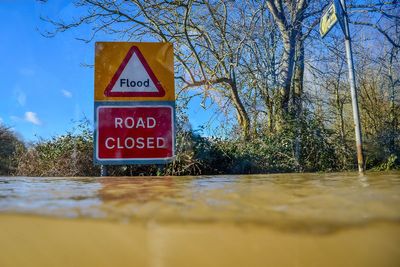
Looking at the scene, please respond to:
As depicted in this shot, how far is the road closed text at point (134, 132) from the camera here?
2.30 metres

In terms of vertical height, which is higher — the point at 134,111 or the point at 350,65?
the point at 350,65

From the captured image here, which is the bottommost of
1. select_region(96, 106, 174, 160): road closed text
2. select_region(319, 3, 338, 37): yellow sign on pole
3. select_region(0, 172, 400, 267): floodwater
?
A: select_region(0, 172, 400, 267): floodwater

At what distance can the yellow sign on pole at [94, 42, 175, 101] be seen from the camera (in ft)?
7.57

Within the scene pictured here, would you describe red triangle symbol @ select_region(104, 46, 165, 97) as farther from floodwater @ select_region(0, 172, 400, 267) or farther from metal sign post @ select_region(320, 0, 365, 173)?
floodwater @ select_region(0, 172, 400, 267)

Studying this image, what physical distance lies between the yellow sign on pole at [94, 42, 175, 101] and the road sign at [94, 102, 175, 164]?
0.05 metres

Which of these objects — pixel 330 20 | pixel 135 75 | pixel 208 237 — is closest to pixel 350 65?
pixel 330 20

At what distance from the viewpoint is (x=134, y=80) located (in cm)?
230

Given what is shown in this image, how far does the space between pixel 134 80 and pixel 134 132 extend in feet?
1.03

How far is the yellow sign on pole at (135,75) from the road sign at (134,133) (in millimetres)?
55

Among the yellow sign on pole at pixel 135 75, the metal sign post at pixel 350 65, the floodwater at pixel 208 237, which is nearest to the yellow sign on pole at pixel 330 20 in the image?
the metal sign post at pixel 350 65

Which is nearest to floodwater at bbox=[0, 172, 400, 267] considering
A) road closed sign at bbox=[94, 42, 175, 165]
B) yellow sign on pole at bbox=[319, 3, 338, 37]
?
road closed sign at bbox=[94, 42, 175, 165]

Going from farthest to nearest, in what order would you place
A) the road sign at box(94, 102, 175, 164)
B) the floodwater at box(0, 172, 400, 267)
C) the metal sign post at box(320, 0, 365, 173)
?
the metal sign post at box(320, 0, 365, 173) < the road sign at box(94, 102, 175, 164) < the floodwater at box(0, 172, 400, 267)

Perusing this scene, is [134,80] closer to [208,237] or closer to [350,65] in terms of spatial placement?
[350,65]

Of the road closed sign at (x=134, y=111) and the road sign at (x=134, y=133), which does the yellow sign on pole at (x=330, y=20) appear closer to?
the road closed sign at (x=134, y=111)
